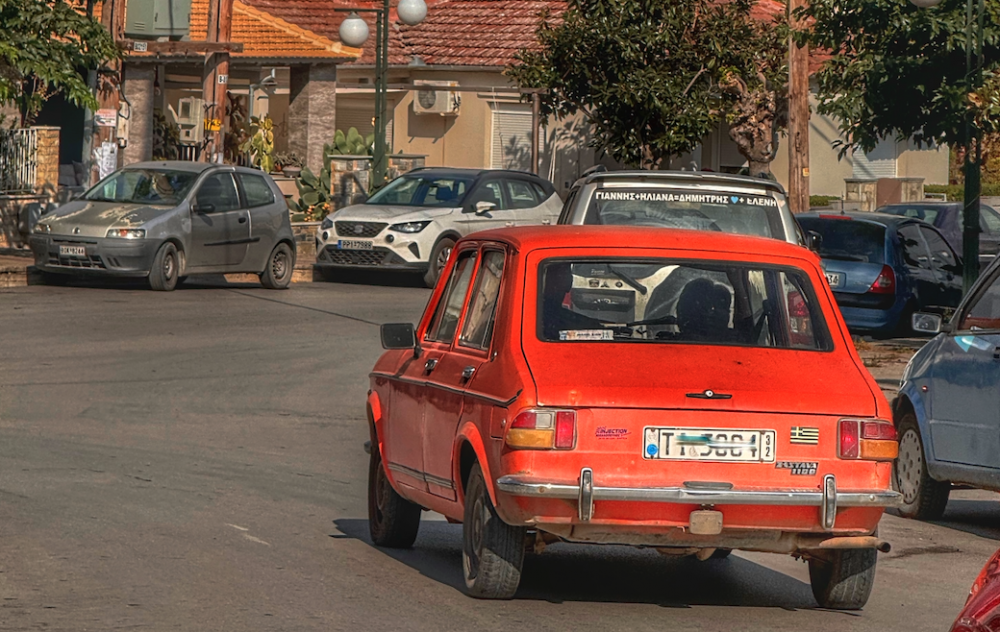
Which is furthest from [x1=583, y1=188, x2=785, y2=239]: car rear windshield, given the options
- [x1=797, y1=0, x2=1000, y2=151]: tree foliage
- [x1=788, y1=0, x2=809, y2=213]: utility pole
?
[x1=788, y1=0, x2=809, y2=213]: utility pole

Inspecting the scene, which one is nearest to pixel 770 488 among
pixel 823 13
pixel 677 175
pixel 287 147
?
pixel 677 175

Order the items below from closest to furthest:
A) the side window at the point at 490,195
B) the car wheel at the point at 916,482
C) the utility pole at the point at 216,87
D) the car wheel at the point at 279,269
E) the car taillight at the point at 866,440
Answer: the car taillight at the point at 866,440
the car wheel at the point at 916,482
the car wheel at the point at 279,269
the side window at the point at 490,195
the utility pole at the point at 216,87

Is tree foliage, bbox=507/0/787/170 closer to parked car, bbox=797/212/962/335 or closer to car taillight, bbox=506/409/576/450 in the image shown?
parked car, bbox=797/212/962/335

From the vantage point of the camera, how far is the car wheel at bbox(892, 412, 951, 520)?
36.2 feet

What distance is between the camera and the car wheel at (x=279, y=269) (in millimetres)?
25656

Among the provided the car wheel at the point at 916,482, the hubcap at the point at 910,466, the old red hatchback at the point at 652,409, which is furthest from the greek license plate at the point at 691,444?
the hubcap at the point at 910,466

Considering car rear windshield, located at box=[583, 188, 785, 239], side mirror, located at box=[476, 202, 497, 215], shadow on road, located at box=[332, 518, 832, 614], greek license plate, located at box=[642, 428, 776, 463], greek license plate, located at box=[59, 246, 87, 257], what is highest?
side mirror, located at box=[476, 202, 497, 215]

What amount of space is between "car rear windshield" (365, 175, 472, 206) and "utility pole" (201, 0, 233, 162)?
3771 millimetres

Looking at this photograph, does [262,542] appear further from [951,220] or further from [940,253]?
[951,220]

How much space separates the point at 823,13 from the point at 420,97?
20.6 m

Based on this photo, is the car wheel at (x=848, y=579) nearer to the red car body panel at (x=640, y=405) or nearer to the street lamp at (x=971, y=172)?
the red car body panel at (x=640, y=405)

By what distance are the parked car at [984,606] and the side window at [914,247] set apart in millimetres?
17705

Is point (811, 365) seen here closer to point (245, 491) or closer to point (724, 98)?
point (245, 491)

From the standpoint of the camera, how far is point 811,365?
762cm
